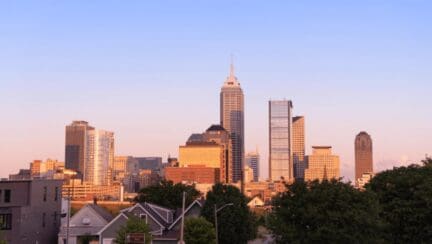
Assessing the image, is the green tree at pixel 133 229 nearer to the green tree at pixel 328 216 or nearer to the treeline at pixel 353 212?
the treeline at pixel 353 212

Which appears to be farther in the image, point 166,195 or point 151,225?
point 166,195

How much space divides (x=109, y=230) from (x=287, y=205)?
26646 millimetres

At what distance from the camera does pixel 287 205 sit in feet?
191

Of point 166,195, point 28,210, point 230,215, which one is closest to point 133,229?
point 230,215

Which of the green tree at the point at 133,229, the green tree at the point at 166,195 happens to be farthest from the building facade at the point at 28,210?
the green tree at the point at 166,195

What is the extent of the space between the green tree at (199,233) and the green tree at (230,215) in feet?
29.3

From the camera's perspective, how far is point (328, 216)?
55.1 meters

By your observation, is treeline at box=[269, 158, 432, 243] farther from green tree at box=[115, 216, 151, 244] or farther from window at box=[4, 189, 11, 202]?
window at box=[4, 189, 11, 202]

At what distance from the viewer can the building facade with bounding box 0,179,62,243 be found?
78250 millimetres

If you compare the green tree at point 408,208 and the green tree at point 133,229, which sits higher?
the green tree at point 408,208

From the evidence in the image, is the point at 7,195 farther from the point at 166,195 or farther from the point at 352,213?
the point at 352,213

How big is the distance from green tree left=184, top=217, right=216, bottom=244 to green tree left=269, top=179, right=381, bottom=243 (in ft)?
39.4

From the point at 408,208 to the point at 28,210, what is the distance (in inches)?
1695

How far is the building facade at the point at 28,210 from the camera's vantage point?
7825 centimetres
